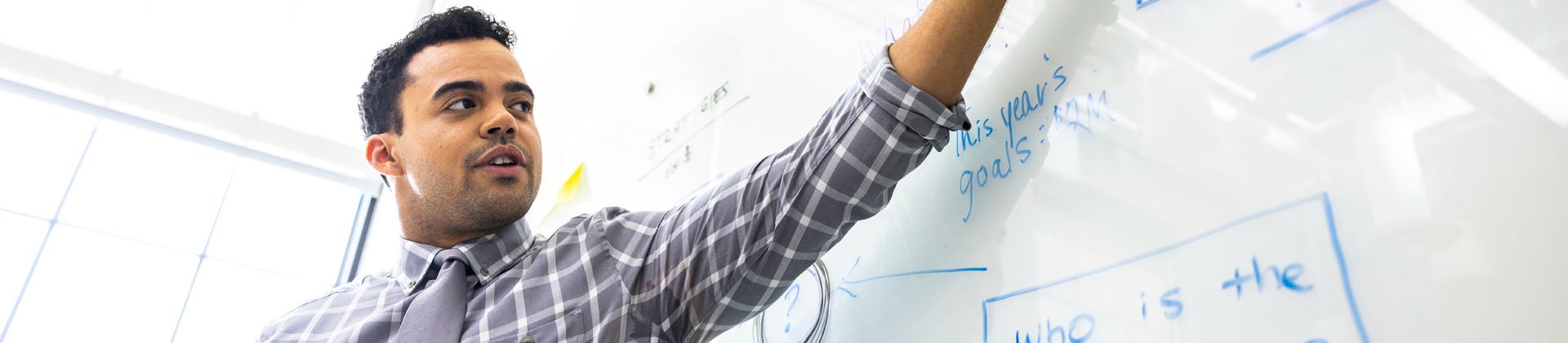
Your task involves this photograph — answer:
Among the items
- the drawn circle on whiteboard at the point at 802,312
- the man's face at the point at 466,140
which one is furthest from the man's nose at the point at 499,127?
the drawn circle on whiteboard at the point at 802,312

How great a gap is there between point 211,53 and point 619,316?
2.11 metres

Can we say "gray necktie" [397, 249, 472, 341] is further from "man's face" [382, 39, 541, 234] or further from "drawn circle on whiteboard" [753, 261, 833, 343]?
"drawn circle on whiteboard" [753, 261, 833, 343]

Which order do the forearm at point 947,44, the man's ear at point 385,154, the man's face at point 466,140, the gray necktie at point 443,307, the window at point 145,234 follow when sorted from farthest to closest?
1. the window at point 145,234
2. the man's ear at point 385,154
3. the man's face at point 466,140
4. the gray necktie at point 443,307
5. the forearm at point 947,44

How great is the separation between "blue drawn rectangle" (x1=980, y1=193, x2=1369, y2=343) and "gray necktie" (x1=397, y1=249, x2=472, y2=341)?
348mm

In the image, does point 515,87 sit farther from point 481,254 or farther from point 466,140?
point 481,254

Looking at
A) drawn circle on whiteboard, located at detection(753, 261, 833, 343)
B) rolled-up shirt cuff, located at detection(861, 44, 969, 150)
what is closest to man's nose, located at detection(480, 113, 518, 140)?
drawn circle on whiteboard, located at detection(753, 261, 833, 343)

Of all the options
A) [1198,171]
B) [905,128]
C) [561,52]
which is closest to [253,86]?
[561,52]

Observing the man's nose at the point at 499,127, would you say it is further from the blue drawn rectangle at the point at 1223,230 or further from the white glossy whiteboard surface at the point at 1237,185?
the blue drawn rectangle at the point at 1223,230

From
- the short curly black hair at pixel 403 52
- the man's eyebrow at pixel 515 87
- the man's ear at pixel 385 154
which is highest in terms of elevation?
the short curly black hair at pixel 403 52

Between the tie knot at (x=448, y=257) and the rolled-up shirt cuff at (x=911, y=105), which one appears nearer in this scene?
the rolled-up shirt cuff at (x=911, y=105)

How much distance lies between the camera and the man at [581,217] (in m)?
0.54

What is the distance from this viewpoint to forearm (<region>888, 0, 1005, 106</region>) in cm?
52

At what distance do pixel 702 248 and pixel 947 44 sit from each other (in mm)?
207

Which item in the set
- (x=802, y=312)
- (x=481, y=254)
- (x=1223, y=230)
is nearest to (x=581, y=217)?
(x=481, y=254)
